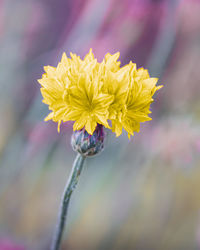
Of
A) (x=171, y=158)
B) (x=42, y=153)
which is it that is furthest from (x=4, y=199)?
(x=171, y=158)

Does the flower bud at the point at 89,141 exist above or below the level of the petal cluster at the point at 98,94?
below


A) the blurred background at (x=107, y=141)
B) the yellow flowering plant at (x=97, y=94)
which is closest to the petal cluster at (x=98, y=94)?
the yellow flowering plant at (x=97, y=94)

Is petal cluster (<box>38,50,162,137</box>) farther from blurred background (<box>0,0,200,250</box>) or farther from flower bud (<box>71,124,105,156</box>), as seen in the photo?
blurred background (<box>0,0,200,250</box>)

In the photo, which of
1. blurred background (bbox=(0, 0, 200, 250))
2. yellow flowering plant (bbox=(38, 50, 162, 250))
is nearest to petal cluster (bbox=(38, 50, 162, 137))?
yellow flowering plant (bbox=(38, 50, 162, 250))

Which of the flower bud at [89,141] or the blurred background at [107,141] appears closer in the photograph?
the flower bud at [89,141]

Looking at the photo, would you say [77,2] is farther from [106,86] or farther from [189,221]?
[189,221]

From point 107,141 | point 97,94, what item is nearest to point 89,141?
point 97,94

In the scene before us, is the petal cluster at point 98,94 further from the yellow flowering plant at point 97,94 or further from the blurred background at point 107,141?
the blurred background at point 107,141
